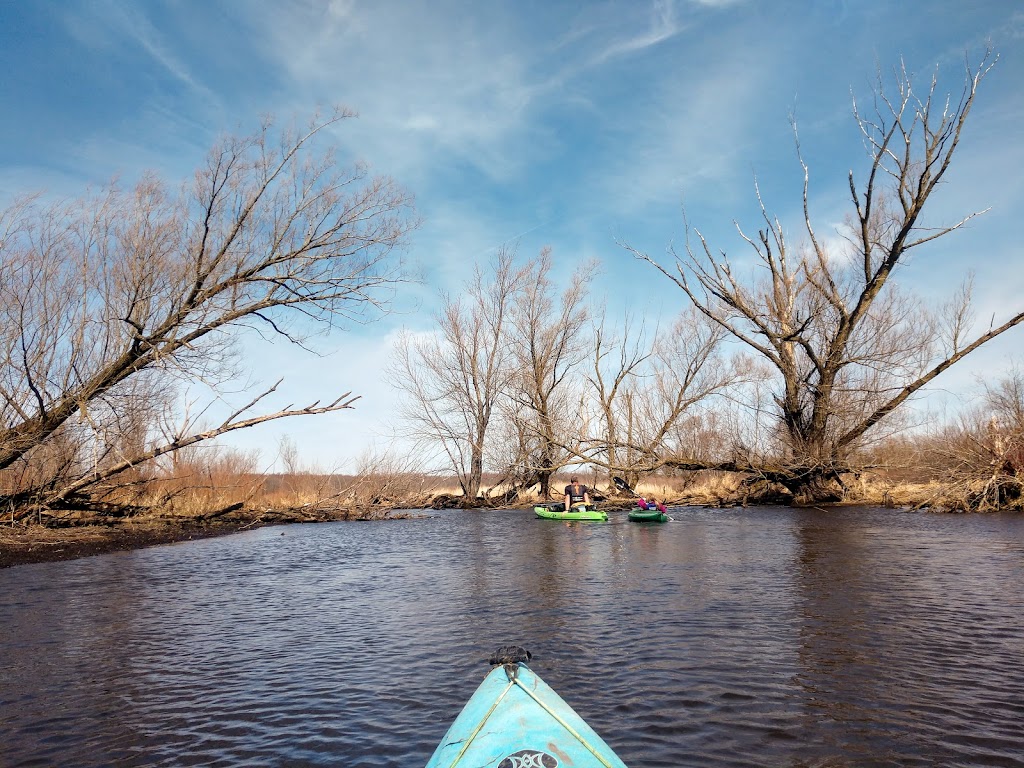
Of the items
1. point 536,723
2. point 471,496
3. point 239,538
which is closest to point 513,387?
point 471,496

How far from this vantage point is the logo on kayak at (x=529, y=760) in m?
3.18

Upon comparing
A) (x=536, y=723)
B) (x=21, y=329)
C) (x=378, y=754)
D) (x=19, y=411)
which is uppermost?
(x=21, y=329)

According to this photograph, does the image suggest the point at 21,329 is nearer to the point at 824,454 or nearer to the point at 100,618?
the point at 100,618

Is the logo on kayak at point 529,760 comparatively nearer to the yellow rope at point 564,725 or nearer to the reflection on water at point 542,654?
the yellow rope at point 564,725

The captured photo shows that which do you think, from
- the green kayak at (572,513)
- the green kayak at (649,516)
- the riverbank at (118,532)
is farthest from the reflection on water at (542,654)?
the green kayak at (572,513)

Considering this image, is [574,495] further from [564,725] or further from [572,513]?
[564,725]

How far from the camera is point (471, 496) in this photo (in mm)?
34500

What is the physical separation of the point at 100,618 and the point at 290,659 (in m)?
3.54

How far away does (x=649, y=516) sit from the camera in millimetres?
21109

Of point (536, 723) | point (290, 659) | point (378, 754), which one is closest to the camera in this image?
point (536, 723)

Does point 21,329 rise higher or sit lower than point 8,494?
higher

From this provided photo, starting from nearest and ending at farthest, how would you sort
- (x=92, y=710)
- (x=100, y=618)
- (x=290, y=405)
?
(x=92, y=710)
(x=100, y=618)
(x=290, y=405)

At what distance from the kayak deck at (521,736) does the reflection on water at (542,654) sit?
874 millimetres

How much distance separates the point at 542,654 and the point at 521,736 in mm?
3361
